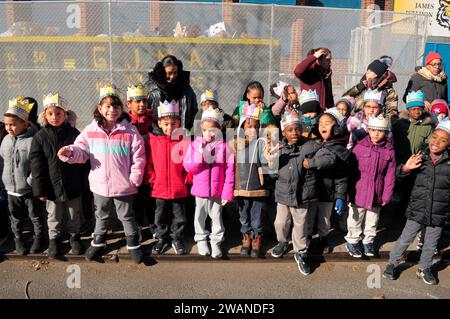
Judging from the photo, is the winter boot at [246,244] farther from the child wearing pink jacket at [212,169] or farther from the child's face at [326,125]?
the child's face at [326,125]

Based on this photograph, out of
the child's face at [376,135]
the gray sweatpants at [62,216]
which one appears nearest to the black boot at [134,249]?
the gray sweatpants at [62,216]

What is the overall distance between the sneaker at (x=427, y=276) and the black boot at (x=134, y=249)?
276 centimetres

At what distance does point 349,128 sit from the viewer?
14.5 ft

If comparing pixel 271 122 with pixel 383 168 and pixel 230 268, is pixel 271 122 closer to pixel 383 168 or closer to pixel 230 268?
pixel 383 168

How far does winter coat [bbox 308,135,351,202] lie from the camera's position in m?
3.75

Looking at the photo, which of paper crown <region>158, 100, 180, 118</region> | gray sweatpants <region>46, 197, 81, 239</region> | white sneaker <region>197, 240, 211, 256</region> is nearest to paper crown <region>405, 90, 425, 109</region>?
paper crown <region>158, 100, 180, 118</region>

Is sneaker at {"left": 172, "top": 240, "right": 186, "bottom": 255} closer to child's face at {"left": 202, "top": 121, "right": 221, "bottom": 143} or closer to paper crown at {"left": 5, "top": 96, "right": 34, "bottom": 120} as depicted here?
child's face at {"left": 202, "top": 121, "right": 221, "bottom": 143}

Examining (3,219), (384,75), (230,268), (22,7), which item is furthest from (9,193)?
(22,7)

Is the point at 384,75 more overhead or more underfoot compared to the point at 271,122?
more overhead

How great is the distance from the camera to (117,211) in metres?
3.94

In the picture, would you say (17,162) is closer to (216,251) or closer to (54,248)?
(54,248)

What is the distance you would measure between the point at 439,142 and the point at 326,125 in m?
1.02

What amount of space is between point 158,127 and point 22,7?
6.57 metres

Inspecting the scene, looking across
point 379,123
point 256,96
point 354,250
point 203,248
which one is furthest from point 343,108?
point 203,248
